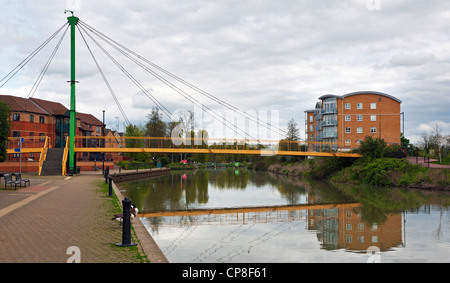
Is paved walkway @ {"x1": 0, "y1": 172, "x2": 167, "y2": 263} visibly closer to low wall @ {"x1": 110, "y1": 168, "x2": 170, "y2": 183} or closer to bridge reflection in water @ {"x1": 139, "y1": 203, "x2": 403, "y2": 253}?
bridge reflection in water @ {"x1": 139, "y1": 203, "x2": 403, "y2": 253}

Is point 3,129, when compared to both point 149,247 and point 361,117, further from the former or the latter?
point 361,117

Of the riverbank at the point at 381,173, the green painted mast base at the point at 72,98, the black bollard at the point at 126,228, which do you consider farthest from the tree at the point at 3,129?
the riverbank at the point at 381,173

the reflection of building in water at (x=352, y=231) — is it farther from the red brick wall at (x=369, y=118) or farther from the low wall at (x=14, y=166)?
the red brick wall at (x=369, y=118)

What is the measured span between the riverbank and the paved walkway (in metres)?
24.5

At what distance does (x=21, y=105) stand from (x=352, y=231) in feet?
159

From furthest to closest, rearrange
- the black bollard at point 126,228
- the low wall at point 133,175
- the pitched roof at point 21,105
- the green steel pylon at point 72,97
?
the pitched roof at point 21,105 < the low wall at point 133,175 < the green steel pylon at point 72,97 < the black bollard at point 126,228

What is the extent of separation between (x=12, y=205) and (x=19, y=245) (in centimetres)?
685

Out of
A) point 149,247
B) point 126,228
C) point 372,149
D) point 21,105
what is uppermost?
point 21,105

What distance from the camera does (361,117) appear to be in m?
61.6

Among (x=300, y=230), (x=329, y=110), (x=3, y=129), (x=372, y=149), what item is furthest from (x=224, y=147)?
(x=300, y=230)

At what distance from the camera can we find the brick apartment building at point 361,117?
196 feet

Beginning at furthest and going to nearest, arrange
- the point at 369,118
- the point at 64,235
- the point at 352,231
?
the point at 369,118
the point at 352,231
the point at 64,235

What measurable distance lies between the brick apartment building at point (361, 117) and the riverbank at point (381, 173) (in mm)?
13927
